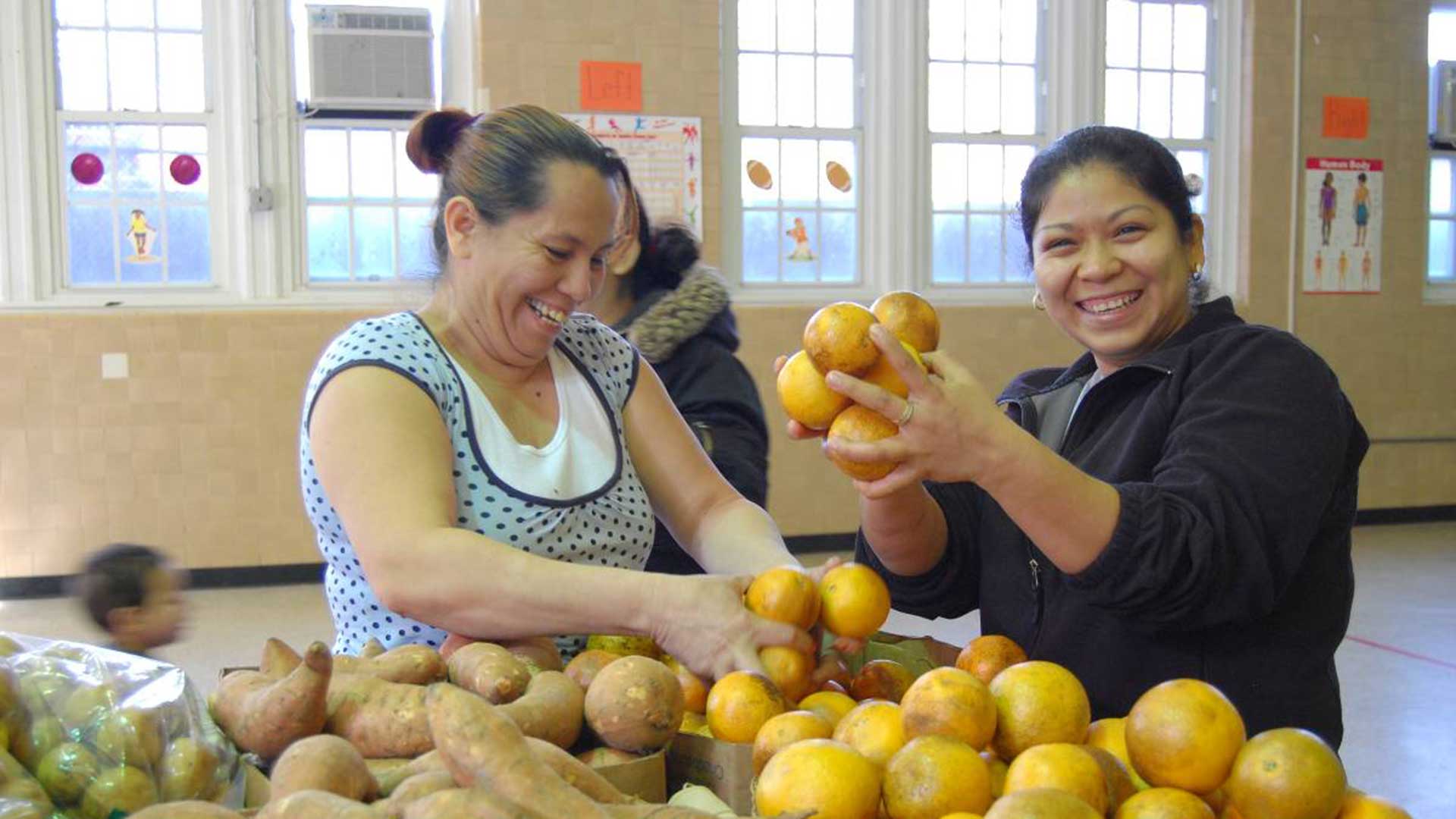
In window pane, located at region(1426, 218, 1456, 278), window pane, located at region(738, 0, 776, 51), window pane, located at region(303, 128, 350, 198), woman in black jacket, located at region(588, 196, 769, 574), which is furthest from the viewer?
window pane, located at region(1426, 218, 1456, 278)

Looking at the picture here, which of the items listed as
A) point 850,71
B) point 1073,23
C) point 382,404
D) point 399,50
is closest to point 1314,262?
point 1073,23

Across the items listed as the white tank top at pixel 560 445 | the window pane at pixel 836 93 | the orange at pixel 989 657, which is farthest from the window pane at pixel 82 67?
the orange at pixel 989 657

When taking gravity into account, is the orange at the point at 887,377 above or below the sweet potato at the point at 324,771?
above

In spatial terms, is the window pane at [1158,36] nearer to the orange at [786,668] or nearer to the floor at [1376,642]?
the floor at [1376,642]

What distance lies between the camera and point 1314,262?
23.6ft

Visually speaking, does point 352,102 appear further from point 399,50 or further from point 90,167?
point 90,167

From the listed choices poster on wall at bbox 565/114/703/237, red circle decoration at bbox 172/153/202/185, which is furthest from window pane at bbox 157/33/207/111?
poster on wall at bbox 565/114/703/237

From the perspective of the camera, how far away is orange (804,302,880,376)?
1.32 m

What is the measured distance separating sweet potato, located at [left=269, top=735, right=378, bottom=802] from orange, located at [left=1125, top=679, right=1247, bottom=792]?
649mm

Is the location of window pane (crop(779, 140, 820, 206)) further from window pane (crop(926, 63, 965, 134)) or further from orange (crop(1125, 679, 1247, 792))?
orange (crop(1125, 679, 1247, 792))

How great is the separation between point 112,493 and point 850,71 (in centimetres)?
404

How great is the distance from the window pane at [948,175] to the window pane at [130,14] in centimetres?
379

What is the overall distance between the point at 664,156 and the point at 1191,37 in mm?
3107

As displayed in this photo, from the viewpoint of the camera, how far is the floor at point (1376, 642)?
11.7 feet
